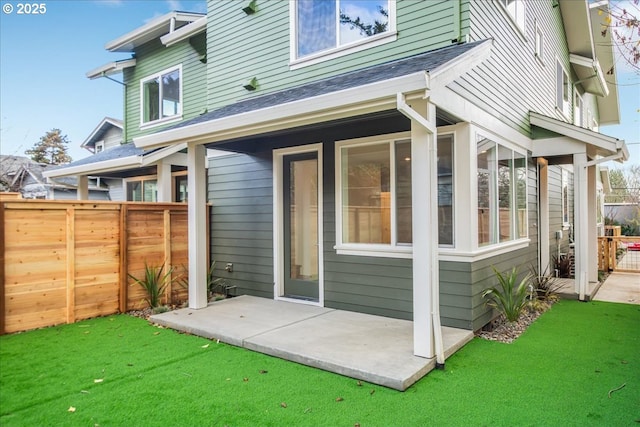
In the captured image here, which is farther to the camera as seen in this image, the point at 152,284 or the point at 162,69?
the point at 162,69

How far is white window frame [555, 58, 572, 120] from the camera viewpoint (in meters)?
9.86

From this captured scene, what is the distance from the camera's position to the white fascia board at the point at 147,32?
9.72 m

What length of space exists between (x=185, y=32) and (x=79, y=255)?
6.09m

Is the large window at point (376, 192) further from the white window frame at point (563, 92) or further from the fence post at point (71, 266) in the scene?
the white window frame at point (563, 92)

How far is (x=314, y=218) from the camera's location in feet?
20.6

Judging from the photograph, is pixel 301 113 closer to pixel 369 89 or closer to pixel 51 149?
pixel 369 89

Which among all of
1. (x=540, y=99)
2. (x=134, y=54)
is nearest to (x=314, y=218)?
(x=540, y=99)

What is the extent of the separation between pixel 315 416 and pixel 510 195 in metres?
4.88

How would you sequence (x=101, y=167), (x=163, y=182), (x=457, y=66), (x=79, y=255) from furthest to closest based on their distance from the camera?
(x=101, y=167) < (x=163, y=182) < (x=79, y=255) < (x=457, y=66)

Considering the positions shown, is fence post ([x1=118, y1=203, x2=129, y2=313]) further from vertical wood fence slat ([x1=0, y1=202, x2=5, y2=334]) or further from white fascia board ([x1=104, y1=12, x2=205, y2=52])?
white fascia board ([x1=104, y1=12, x2=205, y2=52])

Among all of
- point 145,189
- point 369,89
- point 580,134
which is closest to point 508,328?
point 369,89

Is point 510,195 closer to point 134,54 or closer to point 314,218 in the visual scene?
point 314,218

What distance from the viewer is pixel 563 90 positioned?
1043cm

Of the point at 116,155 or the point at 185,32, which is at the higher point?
the point at 185,32
